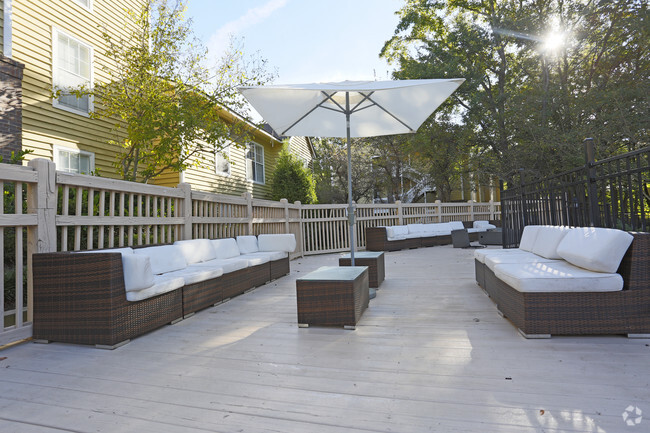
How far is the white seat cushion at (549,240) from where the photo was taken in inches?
128

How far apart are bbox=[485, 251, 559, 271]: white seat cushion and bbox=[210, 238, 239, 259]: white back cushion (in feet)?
11.0

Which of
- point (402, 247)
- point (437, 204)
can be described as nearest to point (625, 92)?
point (437, 204)

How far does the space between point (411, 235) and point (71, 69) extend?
8837 mm

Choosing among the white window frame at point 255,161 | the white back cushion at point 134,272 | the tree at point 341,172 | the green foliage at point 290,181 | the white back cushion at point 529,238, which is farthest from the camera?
the tree at point 341,172

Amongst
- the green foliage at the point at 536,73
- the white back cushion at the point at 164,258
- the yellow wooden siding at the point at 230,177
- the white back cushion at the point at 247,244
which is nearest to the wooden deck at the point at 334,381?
the white back cushion at the point at 164,258

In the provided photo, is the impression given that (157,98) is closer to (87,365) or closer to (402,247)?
(87,365)

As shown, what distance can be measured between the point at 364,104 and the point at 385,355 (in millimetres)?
3383

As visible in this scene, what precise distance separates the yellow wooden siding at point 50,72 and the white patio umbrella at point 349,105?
186 inches

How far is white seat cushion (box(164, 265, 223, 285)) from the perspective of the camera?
3453mm

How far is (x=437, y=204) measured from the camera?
480 inches

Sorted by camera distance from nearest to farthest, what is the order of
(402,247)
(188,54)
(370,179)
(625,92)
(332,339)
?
(332,339)
(188,54)
(625,92)
(402,247)
(370,179)

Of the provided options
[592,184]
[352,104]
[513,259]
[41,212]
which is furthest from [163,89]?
[592,184]

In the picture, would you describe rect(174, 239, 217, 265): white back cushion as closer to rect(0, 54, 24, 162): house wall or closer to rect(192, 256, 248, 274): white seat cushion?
rect(192, 256, 248, 274): white seat cushion

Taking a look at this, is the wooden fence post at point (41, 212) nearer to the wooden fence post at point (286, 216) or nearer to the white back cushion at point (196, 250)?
the white back cushion at point (196, 250)
